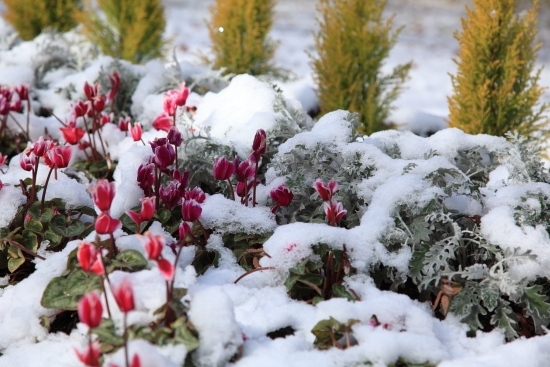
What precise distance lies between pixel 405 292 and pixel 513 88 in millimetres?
1774

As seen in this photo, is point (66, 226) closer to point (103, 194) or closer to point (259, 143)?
point (103, 194)

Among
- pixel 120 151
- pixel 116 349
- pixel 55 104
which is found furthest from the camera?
pixel 55 104

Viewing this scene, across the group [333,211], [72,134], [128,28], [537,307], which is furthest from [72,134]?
[128,28]

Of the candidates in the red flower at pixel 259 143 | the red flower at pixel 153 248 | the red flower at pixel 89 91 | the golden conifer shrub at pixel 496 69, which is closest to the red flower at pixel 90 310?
the red flower at pixel 153 248

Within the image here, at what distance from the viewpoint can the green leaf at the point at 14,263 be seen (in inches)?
71.9

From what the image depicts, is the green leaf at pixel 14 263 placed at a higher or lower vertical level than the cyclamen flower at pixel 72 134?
lower

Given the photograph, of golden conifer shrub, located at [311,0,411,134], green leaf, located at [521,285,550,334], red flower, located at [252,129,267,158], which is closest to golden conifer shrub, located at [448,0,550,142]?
golden conifer shrub, located at [311,0,411,134]

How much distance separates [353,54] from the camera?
3617 millimetres

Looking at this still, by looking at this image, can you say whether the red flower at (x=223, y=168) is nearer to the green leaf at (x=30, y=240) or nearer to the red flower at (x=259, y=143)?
the red flower at (x=259, y=143)

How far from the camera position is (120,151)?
8.96 feet

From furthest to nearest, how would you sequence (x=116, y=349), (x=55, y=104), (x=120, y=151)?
(x=55, y=104)
(x=120, y=151)
(x=116, y=349)

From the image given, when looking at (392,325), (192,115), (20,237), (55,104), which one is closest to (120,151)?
(192,115)

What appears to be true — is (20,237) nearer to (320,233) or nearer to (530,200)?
(320,233)

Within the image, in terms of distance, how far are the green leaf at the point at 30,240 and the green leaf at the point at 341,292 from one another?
0.96 m
